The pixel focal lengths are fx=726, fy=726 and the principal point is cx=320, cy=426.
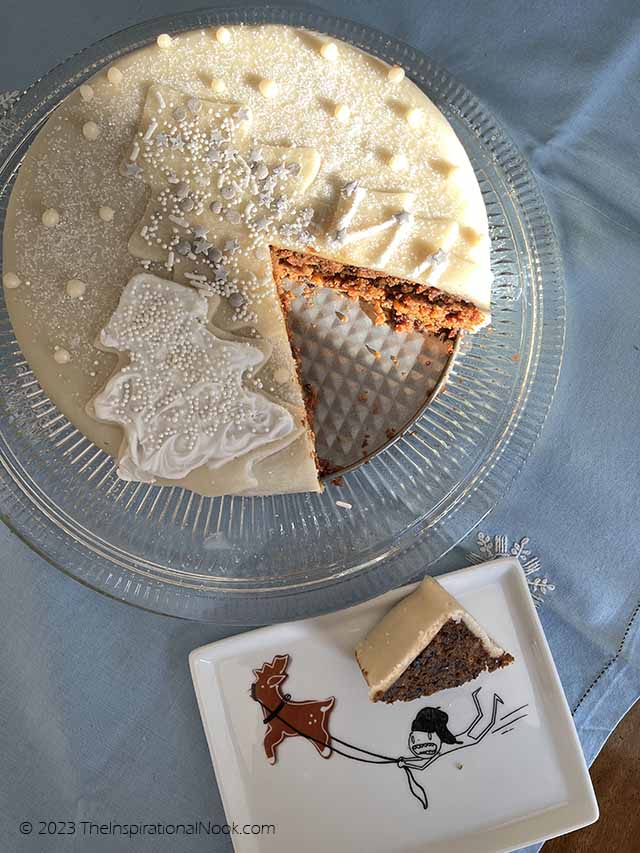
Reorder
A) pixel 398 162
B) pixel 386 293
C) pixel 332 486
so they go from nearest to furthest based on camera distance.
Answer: pixel 398 162 → pixel 386 293 → pixel 332 486

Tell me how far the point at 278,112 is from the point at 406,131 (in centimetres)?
40

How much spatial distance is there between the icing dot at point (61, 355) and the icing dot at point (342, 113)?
1.11 meters

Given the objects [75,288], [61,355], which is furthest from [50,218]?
[61,355]

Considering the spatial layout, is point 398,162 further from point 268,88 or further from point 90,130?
point 90,130

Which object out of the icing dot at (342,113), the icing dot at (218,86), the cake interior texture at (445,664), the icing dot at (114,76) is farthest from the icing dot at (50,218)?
the cake interior texture at (445,664)

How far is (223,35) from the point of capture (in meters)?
2.22

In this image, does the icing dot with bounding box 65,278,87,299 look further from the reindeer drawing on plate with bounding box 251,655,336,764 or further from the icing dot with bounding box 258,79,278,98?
the reindeer drawing on plate with bounding box 251,655,336,764

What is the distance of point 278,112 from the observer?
2240mm

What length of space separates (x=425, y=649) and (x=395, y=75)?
1.90m

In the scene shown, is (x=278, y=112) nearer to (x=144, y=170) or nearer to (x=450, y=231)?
(x=144, y=170)

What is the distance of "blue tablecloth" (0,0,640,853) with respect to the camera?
2.65 m

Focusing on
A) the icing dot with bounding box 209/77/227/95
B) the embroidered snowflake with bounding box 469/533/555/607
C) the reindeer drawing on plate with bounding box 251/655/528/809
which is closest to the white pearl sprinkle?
the icing dot with bounding box 209/77/227/95

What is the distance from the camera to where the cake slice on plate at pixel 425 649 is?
8.25 feet

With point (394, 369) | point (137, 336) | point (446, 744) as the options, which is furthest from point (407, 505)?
point (137, 336)
